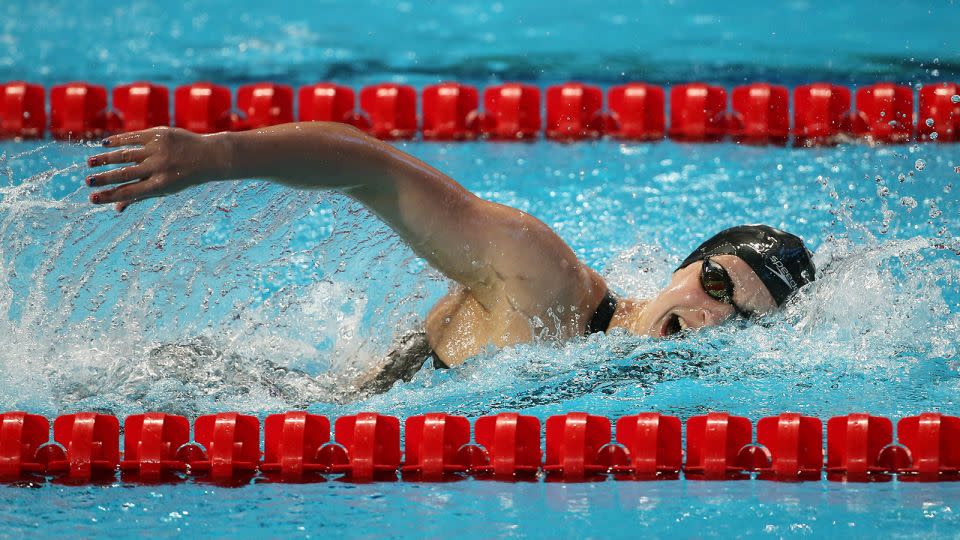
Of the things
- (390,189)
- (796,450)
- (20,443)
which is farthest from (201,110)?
(796,450)

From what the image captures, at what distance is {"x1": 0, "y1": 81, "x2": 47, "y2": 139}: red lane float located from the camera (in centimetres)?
518

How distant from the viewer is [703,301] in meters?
2.82

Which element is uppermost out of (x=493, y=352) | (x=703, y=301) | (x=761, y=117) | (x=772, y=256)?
(x=761, y=117)

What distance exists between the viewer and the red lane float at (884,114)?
201 inches

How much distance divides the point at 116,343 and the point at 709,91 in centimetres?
295

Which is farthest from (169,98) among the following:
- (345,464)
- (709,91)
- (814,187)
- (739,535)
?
(739,535)

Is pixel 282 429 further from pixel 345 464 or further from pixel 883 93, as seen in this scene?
pixel 883 93

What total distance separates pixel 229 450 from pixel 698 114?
10.1ft

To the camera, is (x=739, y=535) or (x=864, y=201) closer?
(x=739, y=535)

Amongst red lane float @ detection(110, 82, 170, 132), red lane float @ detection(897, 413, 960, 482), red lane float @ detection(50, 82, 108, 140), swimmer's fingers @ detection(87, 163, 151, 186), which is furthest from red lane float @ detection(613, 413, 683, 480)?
red lane float @ detection(50, 82, 108, 140)

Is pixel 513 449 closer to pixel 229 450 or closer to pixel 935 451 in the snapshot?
pixel 229 450

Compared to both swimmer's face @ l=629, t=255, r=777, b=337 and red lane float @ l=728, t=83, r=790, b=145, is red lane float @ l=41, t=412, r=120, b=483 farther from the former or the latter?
red lane float @ l=728, t=83, r=790, b=145

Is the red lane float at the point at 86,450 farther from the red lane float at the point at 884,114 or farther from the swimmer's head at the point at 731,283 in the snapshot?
the red lane float at the point at 884,114

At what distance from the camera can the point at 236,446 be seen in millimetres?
2730
